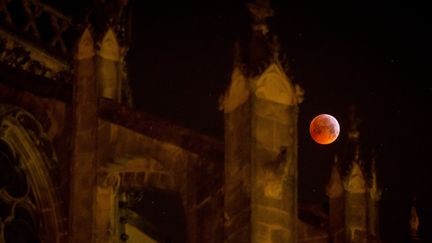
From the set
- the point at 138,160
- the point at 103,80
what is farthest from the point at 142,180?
the point at 103,80

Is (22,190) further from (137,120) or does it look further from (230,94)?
(230,94)

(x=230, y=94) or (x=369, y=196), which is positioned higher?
(x=230, y=94)

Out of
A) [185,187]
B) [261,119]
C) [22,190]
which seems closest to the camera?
[261,119]

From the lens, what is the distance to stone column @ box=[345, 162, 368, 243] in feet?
56.6

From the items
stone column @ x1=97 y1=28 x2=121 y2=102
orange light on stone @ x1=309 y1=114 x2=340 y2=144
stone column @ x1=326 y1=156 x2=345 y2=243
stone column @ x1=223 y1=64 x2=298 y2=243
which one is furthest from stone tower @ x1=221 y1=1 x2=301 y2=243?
orange light on stone @ x1=309 y1=114 x2=340 y2=144

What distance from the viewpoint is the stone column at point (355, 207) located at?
17.2 metres

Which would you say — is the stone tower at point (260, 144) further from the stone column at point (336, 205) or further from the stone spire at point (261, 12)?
the stone column at point (336, 205)

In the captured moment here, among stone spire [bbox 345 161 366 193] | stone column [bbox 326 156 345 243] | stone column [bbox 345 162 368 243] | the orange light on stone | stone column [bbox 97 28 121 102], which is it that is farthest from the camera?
the orange light on stone

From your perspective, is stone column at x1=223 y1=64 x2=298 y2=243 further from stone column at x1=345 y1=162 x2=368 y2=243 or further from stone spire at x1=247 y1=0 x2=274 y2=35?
stone column at x1=345 y1=162 x2=368 y2=243

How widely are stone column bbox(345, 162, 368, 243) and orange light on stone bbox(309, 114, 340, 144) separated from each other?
0.72 metres

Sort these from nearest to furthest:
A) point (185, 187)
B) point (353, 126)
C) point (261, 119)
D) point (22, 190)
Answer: point (261, 119) < point (185, 187) < point (22, 190) < point (353, 126)

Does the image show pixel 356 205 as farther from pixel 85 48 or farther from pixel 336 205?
pixel 85 48

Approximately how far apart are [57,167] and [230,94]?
297 centimetres

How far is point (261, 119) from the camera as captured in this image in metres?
14.7
